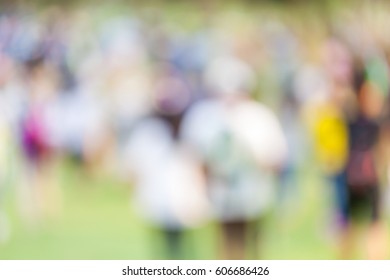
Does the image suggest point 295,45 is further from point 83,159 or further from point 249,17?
point 83,159

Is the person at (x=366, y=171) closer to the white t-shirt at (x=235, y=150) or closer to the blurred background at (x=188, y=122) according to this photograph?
the blurred background at (x=188, y=122)

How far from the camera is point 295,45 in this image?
2438mm

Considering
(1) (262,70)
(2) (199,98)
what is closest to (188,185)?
(2) (199,98)

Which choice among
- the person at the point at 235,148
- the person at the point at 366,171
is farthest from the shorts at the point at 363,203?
the person at the point at 235,148

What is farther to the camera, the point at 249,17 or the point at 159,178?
the point at 249,17

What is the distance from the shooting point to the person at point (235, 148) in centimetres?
219

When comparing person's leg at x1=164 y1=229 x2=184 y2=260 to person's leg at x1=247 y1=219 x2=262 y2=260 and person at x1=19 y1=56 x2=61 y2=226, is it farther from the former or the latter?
person at x1=19 y1=56 x2=61 y2=226

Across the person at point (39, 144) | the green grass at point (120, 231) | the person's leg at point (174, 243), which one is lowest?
the person's leg at point (174, 243)

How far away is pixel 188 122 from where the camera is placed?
2.27 metres

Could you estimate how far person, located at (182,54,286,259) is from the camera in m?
2.19

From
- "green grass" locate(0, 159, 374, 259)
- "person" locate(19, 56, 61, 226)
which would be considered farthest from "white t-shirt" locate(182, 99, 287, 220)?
"person" locate(19, 56, 61, 226)

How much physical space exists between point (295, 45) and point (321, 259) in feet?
2.16

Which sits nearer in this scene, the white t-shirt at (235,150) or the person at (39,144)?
the white t-shirt at (235,150)

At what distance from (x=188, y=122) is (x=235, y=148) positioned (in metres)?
0.16
